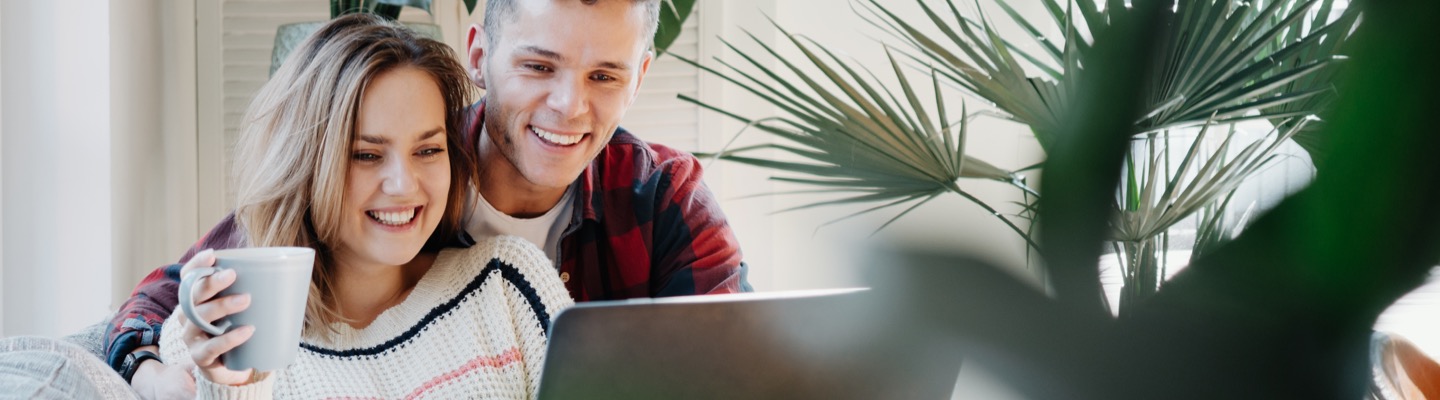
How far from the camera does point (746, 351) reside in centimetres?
42

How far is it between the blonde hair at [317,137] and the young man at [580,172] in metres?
0.21

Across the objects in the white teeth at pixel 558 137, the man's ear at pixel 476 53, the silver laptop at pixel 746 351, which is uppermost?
the man's ear at pixel 476 53

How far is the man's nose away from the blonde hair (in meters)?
0.20

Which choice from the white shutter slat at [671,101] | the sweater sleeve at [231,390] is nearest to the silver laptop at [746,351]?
the sweater sleeve at [231,390]

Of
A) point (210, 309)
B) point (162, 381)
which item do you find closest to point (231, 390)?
point (210, 309)

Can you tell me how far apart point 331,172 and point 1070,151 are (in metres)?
1.07

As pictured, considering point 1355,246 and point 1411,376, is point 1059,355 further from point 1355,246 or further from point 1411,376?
point 1411,376

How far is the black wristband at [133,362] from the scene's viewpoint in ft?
3.92

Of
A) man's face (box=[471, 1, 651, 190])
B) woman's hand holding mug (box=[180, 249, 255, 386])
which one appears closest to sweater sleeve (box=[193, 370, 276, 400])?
woman's hand holding mug (box=[180, 249, 255, 386])

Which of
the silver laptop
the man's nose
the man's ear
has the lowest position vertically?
the silver laptop

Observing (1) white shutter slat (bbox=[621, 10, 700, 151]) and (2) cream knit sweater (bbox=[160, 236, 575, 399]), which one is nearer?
(2) cream knit sweater (bbox=[160, 236, 575, 399])

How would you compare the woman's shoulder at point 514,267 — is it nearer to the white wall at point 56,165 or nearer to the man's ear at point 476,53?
the man's ear at point 476,53

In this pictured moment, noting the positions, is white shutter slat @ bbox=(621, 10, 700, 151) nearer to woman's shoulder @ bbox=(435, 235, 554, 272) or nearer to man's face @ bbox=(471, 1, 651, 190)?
man's face @ bbox=(471, 1, 651, 190)

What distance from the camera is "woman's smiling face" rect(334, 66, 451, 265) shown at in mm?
1165
